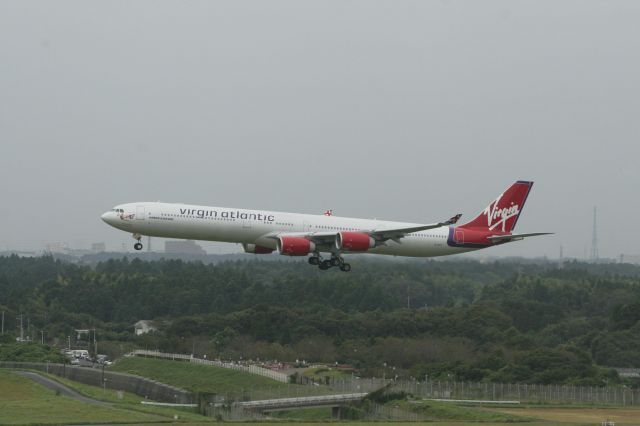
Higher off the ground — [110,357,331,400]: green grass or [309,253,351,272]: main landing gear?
[309,253,351,272]: main landing gear

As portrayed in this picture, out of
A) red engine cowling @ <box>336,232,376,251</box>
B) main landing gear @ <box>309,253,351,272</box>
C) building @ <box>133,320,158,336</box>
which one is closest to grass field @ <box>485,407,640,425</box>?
main landing gear @ <box>309,253,351,272</box>

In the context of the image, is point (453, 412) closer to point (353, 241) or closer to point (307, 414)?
point (307, 414)

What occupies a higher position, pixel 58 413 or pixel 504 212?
pixel 504 212

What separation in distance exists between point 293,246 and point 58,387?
3758cm

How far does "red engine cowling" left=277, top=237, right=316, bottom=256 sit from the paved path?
703 inches

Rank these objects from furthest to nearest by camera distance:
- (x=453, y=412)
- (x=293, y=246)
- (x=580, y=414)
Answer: (x=580, y=414), (x=293, y=246), (x=453, y=412)

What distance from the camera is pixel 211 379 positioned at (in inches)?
4341

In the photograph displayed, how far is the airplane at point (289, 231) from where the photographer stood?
7912 cm

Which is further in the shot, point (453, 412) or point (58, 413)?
point (453, 412)

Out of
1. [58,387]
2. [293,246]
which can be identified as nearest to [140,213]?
[293,246]

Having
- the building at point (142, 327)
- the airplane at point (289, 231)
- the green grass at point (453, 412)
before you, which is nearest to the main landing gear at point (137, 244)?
the airplane at point (289, 231)

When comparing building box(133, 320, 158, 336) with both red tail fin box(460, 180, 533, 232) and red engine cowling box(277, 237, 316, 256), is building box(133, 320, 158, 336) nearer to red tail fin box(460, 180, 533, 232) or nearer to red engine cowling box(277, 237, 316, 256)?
red tail fin box(460, 180, 533, 232)

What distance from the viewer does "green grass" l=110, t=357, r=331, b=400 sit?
291 feet

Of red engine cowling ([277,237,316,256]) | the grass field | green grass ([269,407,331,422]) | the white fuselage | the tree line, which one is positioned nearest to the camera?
the grass field
